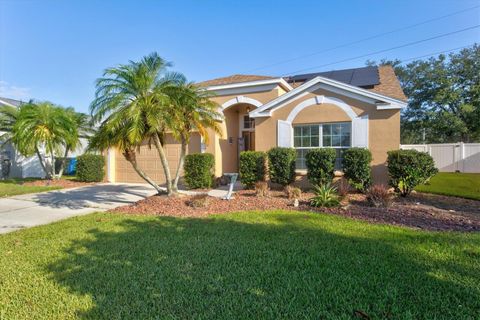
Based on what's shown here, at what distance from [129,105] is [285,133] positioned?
633cm

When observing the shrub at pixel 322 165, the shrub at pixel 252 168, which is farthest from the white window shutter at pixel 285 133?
the shrub at pixel 322 165

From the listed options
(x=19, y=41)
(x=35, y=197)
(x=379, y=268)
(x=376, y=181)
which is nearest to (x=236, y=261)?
(x=379, y=268)

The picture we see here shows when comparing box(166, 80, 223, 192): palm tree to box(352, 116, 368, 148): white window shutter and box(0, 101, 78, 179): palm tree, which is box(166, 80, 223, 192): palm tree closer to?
box(352, 116, 368, 148): white window shutter

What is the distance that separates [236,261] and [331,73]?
48.6 feet

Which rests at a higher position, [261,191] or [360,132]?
[360,132]

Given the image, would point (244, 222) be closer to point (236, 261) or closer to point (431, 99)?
point (236, 261)

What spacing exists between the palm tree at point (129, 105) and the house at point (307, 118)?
4.73 m

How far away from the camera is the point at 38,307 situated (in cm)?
293

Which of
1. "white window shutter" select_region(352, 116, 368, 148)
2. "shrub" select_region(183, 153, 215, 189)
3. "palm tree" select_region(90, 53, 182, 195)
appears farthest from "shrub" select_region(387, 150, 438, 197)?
"palm tree" select_region(90, 53, 182, 195)

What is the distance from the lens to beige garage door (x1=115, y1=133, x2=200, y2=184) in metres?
13.8

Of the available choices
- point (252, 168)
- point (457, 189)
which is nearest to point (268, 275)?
point (252, 168)

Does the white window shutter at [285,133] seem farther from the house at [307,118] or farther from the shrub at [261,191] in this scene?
the shrub at [261,191]

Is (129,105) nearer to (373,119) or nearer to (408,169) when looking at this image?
(373,119)

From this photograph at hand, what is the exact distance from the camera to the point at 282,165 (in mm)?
10289
